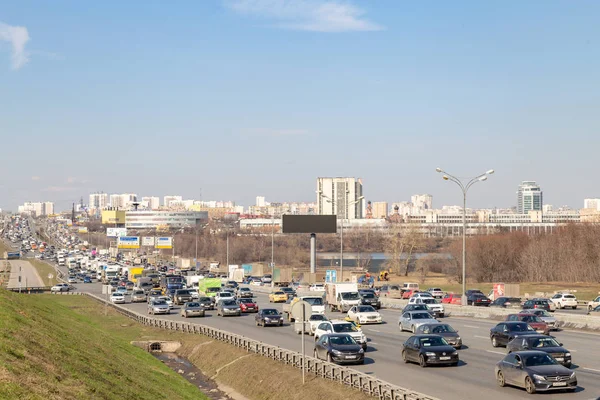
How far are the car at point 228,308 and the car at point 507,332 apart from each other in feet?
95.4

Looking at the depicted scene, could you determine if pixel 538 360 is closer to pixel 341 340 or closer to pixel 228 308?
pixel 341 340

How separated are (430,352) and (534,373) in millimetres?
7145

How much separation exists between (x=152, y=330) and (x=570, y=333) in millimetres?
28199

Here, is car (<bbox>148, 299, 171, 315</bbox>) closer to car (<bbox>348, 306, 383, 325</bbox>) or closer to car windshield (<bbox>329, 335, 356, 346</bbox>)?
car (<bbox>348, 306, 383, 325</bbox>)

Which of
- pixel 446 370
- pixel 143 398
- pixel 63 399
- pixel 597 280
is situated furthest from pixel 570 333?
pixel 597 280

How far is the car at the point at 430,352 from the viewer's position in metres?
32.5

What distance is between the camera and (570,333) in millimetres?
46156

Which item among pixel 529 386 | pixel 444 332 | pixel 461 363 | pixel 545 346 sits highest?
pixel 545 346

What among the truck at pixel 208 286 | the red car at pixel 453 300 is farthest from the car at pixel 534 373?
the truck at pixel 208 286

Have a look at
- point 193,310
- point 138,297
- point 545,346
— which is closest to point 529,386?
point 545,346

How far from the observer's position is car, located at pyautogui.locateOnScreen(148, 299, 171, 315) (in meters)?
68.3

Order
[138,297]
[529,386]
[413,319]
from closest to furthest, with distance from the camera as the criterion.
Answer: [529,386]
[413,319]
[138,297]

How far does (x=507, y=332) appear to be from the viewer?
38.6 meters

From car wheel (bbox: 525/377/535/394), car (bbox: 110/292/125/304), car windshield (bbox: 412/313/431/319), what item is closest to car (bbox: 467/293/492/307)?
car windshield (bbox: 412/313/431/319)
